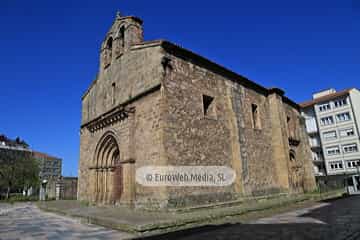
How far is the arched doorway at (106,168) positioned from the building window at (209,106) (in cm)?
478

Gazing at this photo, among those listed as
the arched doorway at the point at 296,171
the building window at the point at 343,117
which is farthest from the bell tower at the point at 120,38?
the building window at the point at 343,117

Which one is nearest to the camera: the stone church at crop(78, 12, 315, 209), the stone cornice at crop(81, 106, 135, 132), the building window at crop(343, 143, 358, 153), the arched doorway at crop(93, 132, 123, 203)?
the stone church at crop(78, 12, 315, 209)

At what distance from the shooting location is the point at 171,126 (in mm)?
8797

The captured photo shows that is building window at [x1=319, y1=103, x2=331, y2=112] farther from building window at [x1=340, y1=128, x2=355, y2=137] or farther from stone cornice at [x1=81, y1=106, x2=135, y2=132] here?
stone cornice at [x1=81, y1=106, x2=135, y2=132]

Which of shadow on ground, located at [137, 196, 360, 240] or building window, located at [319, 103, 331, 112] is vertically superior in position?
building window, located at [319, 103, 331, 112]

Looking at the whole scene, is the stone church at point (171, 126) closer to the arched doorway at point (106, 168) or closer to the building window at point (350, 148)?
the arched doorway at point (106, 168)

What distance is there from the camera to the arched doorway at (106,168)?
11891 mm

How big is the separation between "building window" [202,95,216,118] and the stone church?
49 mm

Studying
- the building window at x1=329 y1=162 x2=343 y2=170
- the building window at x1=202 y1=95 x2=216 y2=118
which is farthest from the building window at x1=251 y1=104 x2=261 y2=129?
the building window at x1=329 y1=162 x2=343 y2=170

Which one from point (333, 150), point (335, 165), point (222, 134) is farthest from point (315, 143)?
point (222, 134)

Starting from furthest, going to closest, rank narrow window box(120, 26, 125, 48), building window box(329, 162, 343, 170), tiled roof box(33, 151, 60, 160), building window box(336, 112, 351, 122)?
tiled roof box(33, 151, 60, 160) < building window box(329, 162, 343, 170) < building window box(336, 112, 351, 122) < narrow window box(120, 26, 125, 48)

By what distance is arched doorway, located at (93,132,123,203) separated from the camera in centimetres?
1189

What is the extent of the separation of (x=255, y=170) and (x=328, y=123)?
86.6 ft

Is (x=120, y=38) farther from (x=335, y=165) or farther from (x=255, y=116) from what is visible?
(x=335, y=165)
